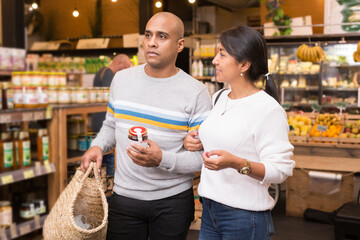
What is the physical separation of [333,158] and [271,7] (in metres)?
3.86

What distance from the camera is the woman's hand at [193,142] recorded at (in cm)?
198

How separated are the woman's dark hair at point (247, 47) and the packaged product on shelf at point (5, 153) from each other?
2.25 metres

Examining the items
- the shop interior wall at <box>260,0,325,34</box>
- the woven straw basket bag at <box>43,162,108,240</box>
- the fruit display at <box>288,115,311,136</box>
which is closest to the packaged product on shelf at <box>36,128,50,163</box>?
the woven straw basket bag at <box>43,162,108,240</box>

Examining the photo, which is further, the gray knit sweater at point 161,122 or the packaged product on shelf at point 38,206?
the packaged product on shelf at point 38,206

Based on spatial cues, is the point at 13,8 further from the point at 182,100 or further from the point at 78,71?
the point at 182,100

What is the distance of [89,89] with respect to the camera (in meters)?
4.21

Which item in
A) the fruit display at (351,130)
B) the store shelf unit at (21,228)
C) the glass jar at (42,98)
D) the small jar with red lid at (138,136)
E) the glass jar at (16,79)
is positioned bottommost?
the store shelf unit at (21,228)

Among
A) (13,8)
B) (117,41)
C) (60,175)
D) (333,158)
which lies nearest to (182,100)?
(60,175)

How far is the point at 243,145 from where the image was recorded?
176 cm

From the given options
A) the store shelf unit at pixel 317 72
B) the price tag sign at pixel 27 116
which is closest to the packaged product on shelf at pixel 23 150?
the price tag sign at pixel 27 116

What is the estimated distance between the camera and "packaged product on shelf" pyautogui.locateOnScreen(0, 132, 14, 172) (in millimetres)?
3443

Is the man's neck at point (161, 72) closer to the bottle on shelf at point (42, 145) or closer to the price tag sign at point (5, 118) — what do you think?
the price tag sign at point (5, 118)

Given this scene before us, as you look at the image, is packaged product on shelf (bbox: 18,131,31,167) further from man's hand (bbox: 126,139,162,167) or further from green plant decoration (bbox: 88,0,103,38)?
green plant decoration (bbox: 88,0,103,38)

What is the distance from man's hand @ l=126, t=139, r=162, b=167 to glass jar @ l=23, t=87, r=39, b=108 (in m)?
2.03
